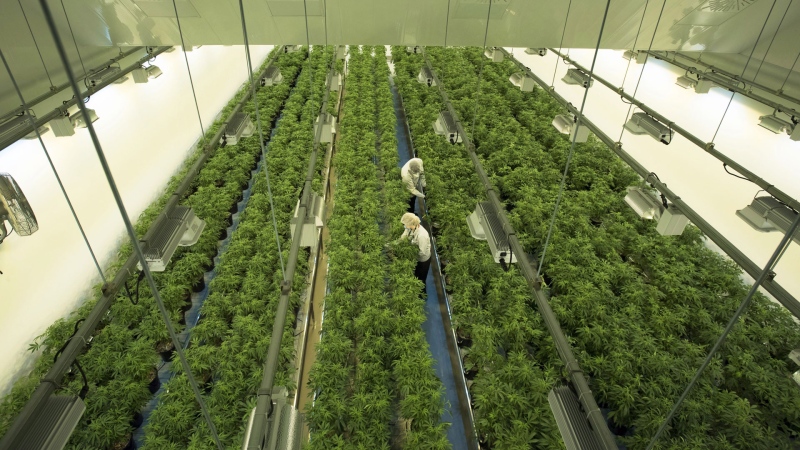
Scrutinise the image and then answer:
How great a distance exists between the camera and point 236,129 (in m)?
6.41

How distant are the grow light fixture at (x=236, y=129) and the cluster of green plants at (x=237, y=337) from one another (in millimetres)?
1184

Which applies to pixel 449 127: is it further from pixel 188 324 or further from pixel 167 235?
pixel 188 324

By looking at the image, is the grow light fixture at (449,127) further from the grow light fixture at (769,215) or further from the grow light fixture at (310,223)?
the grow light fixture at (769,215)

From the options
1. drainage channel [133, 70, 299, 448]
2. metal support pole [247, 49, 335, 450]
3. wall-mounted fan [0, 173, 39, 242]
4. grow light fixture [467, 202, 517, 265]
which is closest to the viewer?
metal support pole [247, 49, 335, 450]

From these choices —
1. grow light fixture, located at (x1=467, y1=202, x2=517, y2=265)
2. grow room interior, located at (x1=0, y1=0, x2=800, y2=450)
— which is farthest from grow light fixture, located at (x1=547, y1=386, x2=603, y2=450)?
grow light fixture, located at (x1=467, y1=202, x2=517, y2=265)

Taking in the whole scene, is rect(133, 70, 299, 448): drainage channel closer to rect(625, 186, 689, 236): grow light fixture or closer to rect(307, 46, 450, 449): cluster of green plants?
rect(307, 46, 450, 449): cluster of green plants

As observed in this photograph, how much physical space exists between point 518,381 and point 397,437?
56.8 inches

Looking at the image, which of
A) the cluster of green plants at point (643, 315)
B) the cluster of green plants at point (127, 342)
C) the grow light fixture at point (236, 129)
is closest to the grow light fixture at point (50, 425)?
the cluster of green plants at point (127, 342)

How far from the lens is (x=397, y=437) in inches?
186

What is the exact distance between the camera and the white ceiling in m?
6.84

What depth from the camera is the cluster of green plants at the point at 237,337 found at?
4.20 m

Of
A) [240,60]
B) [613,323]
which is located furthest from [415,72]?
[613,323]

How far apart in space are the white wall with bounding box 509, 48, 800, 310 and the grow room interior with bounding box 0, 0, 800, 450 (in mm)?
65

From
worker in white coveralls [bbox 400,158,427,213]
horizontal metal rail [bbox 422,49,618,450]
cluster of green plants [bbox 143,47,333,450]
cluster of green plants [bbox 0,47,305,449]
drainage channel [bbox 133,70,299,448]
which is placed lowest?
drainage channel [bbox 133,70,299,448]
